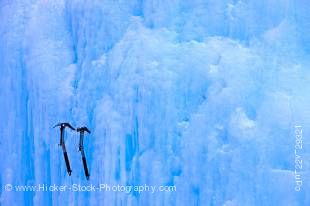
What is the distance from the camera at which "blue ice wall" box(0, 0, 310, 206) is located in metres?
3.36

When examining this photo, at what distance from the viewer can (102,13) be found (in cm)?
379

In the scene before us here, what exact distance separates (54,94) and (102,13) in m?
0.79

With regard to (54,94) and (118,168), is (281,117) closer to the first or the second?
(118,168)

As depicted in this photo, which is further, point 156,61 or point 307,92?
point 156,61

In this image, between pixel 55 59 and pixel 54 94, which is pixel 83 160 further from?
pixel 55 59

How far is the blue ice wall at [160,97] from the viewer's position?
11.0 ft

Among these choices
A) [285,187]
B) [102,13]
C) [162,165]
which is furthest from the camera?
[102,13]

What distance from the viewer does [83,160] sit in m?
3.67

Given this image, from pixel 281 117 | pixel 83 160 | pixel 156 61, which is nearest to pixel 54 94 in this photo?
pixel 83 160

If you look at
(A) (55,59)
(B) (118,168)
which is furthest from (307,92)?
(A) (55,59)

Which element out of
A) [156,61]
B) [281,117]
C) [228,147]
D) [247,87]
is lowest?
[228,147]

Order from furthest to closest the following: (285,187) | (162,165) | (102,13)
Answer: (102,13), (162,165), (285,187)

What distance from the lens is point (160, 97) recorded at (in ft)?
11.7

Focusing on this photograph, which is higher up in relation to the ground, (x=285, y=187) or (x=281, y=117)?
(x=281, y=117)
